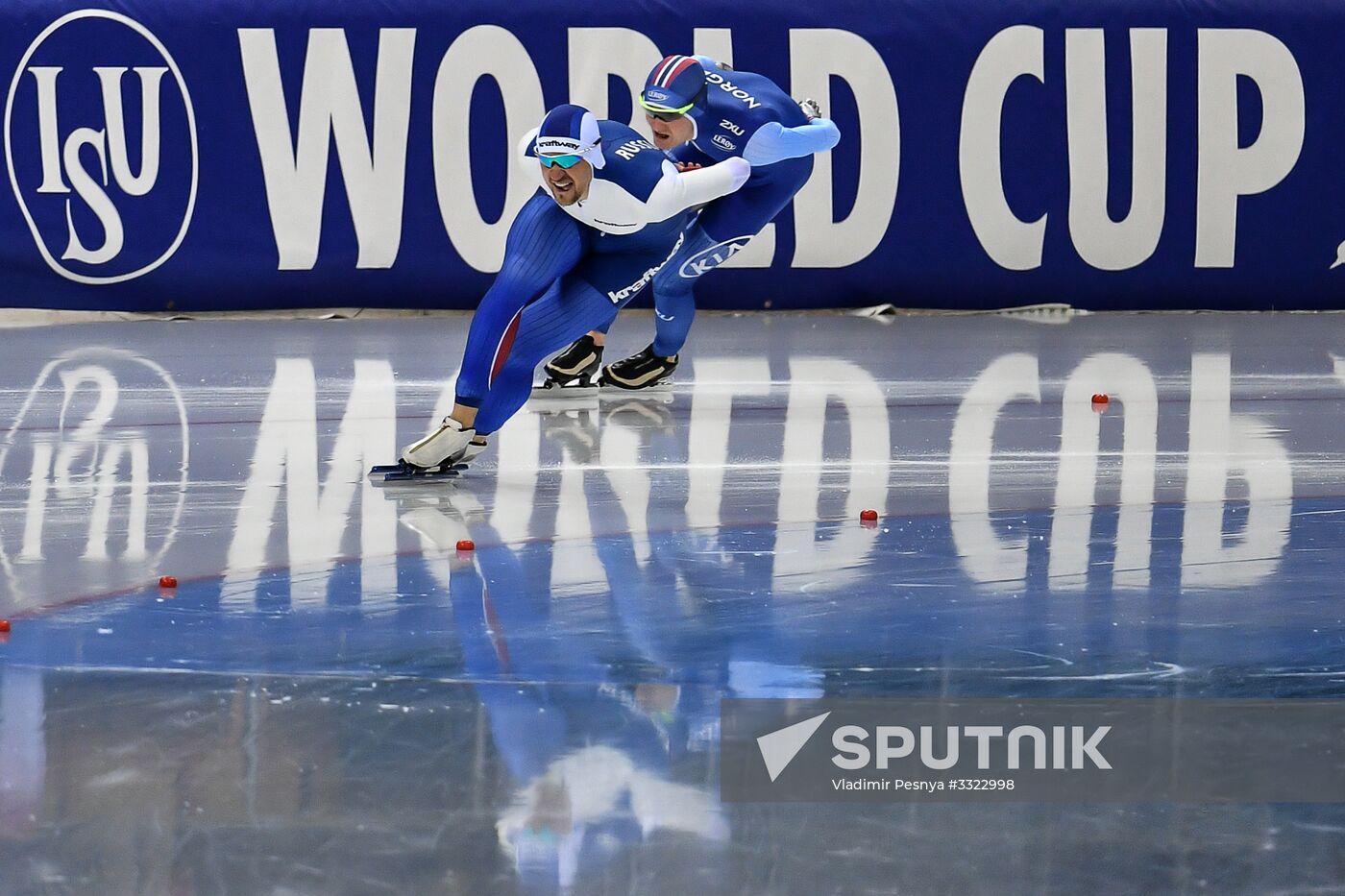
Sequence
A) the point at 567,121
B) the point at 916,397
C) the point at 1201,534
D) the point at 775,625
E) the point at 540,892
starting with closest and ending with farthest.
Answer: the point at 540,892, the point at 775,625, the point at 1201,534, the point at 567,121, the point at 916,397

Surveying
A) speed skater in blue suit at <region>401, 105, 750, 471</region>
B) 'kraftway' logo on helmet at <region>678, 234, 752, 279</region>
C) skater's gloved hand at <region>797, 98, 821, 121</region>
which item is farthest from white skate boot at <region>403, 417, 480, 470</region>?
skater's gloved hand at <region>797, 98, 821, 121</region>

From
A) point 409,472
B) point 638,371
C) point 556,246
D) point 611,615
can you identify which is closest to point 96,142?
point 638,371

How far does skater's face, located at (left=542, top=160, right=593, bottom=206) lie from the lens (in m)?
5.45

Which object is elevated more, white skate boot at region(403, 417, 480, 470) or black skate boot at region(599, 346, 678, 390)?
black skate boot at region(599, 346, 678, 390)

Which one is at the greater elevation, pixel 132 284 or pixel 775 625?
pixel 132 284

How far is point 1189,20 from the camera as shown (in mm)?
10164

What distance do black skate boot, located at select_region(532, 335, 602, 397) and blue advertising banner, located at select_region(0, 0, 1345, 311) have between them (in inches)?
108

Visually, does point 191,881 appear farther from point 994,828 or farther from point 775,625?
point 775,625

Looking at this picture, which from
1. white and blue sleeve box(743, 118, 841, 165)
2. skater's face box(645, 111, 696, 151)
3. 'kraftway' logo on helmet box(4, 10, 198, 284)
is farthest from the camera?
'kraftway' logo on helmet box(4, 10, 198, 284)

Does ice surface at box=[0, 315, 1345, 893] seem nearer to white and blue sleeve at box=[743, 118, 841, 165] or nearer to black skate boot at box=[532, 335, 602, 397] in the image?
black skate boot at box=[532, 335, 602, 397]

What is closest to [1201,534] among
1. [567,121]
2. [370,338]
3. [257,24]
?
[567,121]

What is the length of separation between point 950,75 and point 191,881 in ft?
27.3

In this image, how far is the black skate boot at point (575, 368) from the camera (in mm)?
7281

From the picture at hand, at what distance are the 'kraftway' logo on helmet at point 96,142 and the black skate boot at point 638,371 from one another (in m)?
3.52
